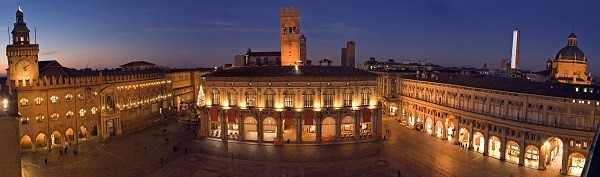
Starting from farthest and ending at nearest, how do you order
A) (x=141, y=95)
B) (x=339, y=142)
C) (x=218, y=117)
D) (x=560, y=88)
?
(x=141, y=95), (x=218, y=117), (x=339, y=142), (x=560, y=88)

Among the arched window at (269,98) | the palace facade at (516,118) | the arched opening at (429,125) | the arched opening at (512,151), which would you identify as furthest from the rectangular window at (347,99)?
the arched opening at (512,151)

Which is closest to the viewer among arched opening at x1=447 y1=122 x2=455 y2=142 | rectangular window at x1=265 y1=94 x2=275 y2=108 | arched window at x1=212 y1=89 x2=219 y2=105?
rectangular window at x1=265 y1=94 x2=275 y2=108

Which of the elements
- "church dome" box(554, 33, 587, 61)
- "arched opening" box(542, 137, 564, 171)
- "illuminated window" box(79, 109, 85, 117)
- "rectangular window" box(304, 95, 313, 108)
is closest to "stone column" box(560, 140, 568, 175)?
"arched opening" box(542, 137, 564, 171)

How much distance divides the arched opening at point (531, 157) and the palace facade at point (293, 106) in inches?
779

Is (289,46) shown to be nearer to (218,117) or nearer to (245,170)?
(218,117)

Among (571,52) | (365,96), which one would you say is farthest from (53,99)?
(571,52)

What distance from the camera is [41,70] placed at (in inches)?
2566

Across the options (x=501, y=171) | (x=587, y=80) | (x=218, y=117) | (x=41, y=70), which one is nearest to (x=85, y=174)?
(x=218, y=117)

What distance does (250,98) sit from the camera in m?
61.5

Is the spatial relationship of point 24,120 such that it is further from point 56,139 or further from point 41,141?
point 56,139

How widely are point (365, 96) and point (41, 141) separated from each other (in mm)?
44311

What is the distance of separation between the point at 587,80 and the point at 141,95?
7966 cm

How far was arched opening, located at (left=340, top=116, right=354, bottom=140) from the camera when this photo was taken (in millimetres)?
61312

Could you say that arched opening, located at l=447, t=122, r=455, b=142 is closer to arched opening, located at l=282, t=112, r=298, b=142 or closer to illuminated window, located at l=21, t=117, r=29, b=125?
arched opening, located at l=282, t=112, r=298, b=142
